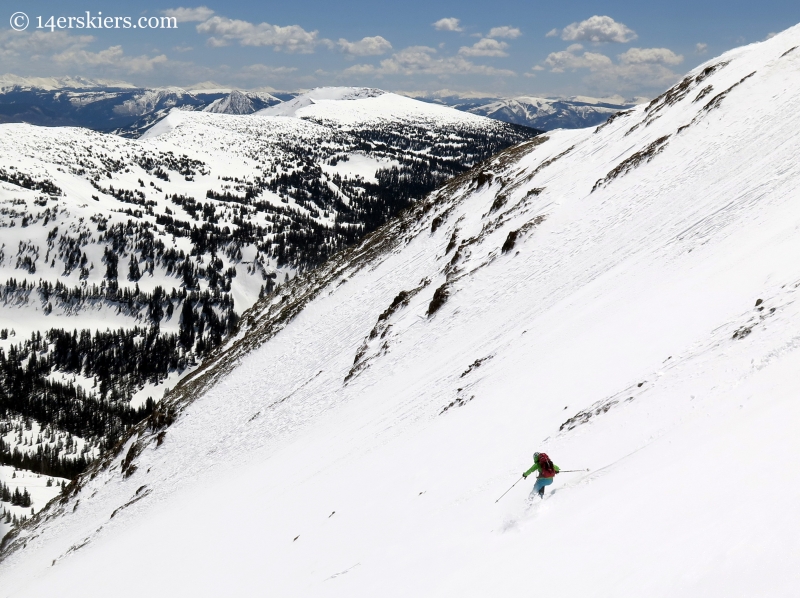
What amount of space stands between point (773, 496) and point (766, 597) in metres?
2.35

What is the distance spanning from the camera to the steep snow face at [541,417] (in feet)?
33.1

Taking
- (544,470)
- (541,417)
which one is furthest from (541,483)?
(541,417)

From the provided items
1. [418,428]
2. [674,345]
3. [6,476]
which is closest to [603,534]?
[674,345]

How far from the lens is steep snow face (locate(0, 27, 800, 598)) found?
10.1 m

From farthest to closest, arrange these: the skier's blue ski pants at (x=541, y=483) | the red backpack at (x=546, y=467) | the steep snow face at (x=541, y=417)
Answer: the skier's blue ski pants at (x=541, y=483), the red backpack at (x=546, y=467), the steep snow face at (x=541, y=417)

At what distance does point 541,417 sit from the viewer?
734 inches

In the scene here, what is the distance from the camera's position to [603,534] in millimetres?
10094

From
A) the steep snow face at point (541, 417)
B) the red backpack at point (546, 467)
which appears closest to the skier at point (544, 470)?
the red backpack at point (546, 467)

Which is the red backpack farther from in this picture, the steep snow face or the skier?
the steep snow face

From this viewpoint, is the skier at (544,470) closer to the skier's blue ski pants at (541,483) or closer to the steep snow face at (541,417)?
the skier's blue ski pants at (541,483)

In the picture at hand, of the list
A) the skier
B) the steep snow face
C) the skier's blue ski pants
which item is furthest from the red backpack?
the steep snow face

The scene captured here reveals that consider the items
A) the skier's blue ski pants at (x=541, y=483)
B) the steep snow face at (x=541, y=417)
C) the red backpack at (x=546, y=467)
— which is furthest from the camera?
the skier's blue ski pants at (x=541, y=483)

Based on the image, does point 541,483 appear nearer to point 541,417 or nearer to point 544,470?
point 544,470

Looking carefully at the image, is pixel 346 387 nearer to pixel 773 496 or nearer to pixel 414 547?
pixel 414 547
